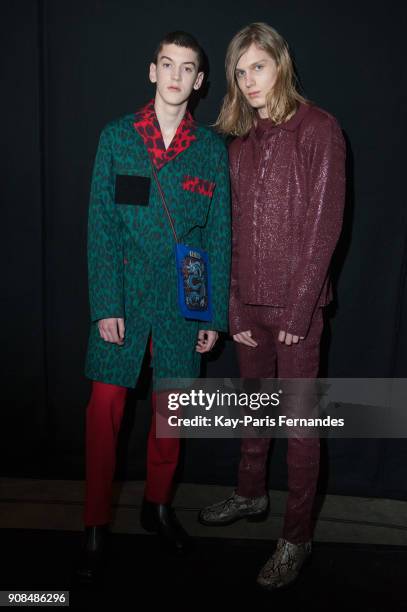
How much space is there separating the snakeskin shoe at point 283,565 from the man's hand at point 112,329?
90 cm

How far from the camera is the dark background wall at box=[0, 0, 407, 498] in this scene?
2354 millimetres

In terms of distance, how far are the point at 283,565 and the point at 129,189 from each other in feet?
4.46

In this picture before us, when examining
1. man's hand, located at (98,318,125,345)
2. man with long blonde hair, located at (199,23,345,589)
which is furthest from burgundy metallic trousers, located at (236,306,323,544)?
man's hand, located at (98,318,125,345)

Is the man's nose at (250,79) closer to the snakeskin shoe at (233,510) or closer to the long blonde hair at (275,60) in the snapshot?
the long blonde hair at (275,60)

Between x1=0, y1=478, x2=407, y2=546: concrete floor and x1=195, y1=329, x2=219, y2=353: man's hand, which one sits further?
x1=0, y1=478, x2=407, y2=546: concrete floor

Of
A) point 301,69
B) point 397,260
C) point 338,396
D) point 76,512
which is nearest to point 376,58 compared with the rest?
point 301,69

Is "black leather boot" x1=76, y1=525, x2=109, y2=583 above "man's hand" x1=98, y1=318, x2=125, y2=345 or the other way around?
the other way around

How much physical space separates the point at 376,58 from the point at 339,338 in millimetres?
1126

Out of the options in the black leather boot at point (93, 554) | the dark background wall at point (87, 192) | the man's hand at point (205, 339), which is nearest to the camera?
the black leather boot at point (93, 554)

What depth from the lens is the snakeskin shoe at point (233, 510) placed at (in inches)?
95.5

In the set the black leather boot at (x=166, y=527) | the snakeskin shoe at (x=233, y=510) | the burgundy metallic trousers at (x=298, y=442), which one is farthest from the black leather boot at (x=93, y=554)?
the burgundy metallic trousers at (x=298, y=442)

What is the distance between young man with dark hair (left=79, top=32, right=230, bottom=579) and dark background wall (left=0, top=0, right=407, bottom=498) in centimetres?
44

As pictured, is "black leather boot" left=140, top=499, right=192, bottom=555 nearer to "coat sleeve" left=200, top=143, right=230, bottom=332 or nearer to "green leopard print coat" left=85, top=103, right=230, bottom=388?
"green leopard print coat" left=85, top=103, right=230, bottom=388

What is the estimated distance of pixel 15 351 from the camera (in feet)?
8.66
